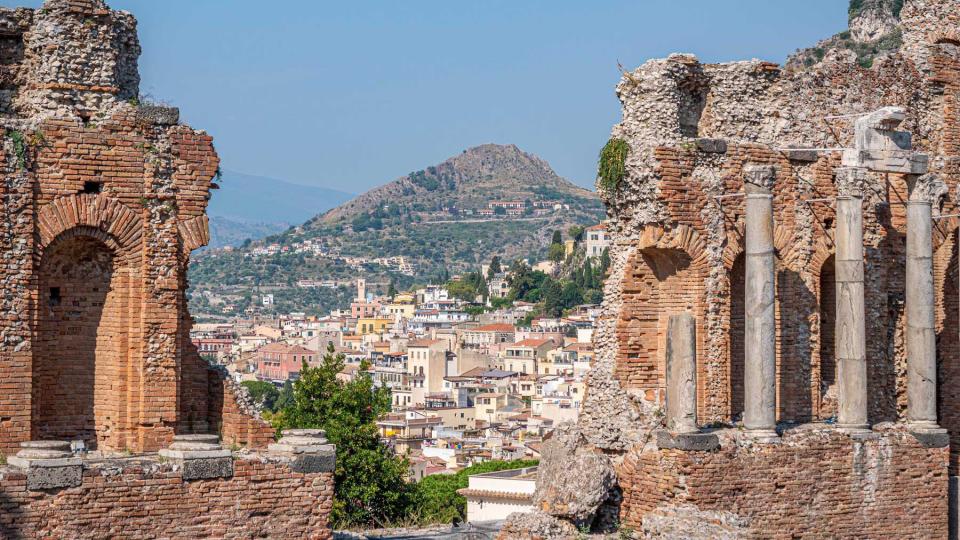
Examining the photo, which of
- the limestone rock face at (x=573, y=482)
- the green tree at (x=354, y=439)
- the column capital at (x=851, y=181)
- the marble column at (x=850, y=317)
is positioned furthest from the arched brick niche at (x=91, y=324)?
the green tree at (x=354, y=439)

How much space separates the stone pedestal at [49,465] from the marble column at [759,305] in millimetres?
11425

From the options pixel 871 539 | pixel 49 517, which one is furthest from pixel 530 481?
pixel 49 517

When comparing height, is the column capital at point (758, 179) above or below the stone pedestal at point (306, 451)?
above

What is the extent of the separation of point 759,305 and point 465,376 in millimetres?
131315

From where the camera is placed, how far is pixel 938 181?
32.6m

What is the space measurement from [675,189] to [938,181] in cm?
637

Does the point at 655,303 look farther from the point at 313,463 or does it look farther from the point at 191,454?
the point at 191,454

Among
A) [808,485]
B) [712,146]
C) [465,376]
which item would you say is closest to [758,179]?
[712,146]

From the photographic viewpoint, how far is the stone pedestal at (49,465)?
20766 millimetres

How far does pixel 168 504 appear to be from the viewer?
2175 centimetres

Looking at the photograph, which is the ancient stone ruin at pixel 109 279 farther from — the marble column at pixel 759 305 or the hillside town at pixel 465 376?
the hillside town at pixel 465 376

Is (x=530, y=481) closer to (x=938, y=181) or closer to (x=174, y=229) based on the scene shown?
(x=938, y=181)

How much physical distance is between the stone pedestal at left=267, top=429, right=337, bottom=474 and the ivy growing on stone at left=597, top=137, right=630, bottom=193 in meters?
8.40

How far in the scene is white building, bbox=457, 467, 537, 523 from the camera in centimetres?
5531
